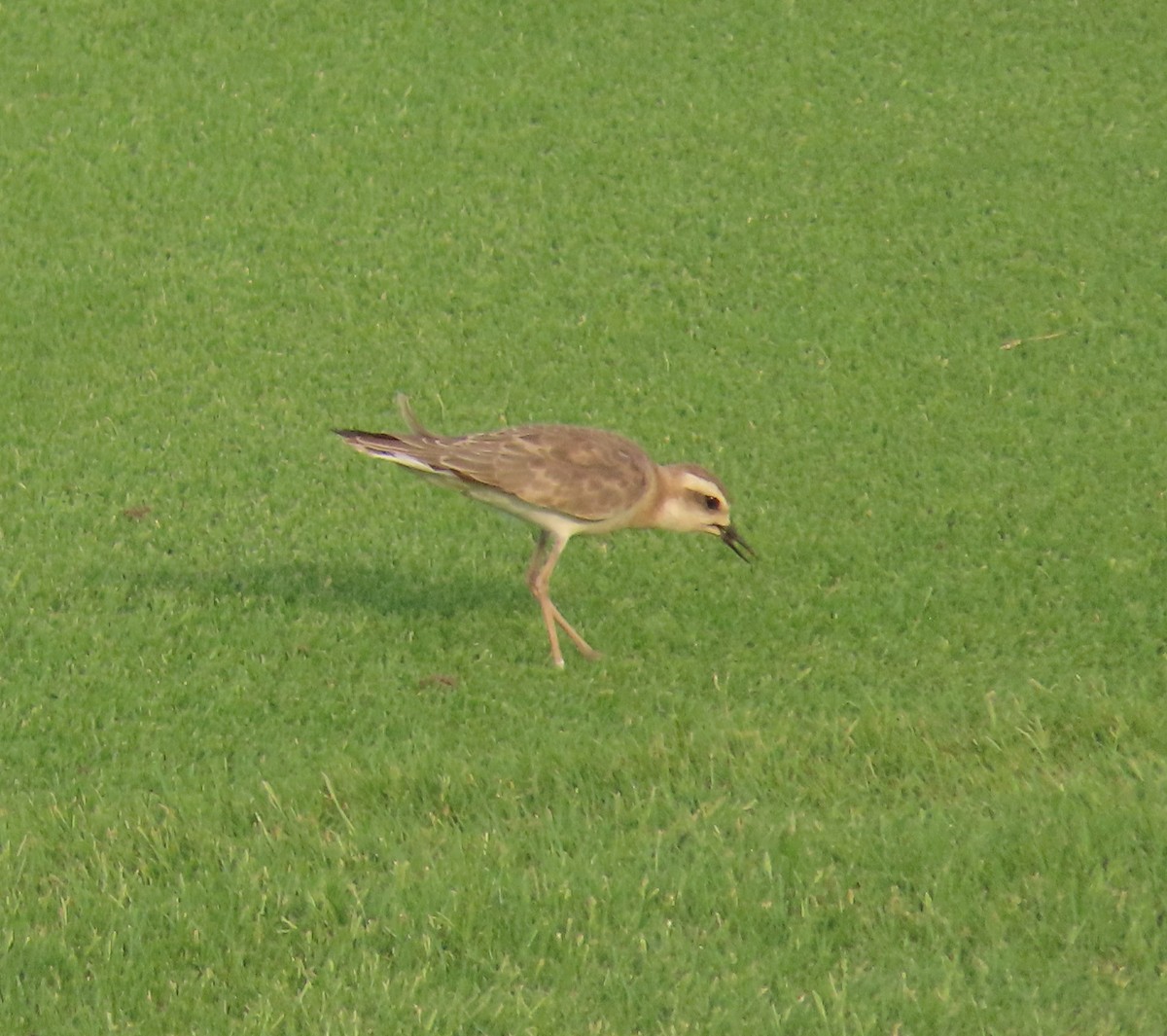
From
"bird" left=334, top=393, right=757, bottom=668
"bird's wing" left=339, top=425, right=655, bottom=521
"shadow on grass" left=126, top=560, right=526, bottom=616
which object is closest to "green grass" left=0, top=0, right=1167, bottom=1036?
"shadow on grass" left=126, top=560, right=526, bottom=616

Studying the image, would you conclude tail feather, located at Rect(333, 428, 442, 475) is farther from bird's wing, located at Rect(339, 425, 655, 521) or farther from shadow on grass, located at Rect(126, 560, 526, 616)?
shadow on grass, located at Rect(126, 560, 526, 616)

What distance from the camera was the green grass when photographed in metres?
7.34

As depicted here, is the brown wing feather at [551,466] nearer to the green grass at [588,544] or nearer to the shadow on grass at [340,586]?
the green grass at [588,544]

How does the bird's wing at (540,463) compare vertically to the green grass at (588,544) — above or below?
above

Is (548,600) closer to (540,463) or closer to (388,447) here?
(540,463)

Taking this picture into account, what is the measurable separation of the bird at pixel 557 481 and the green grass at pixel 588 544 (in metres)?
0.68

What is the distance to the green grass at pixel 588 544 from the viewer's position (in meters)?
7.34

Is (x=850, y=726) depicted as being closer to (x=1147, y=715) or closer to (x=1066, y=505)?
(x=1147, y=715)

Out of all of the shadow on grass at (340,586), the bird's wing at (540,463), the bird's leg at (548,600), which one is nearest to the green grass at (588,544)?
the shadow on grass at (340,586)

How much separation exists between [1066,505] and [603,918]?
647 centimetres

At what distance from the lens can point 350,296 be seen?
50.8 ft

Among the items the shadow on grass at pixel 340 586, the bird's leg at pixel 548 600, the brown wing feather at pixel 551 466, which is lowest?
the shadow on grass at pixel 340 586

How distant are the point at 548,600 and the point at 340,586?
1557mm

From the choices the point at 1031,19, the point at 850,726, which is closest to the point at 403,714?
the point at 850,726
